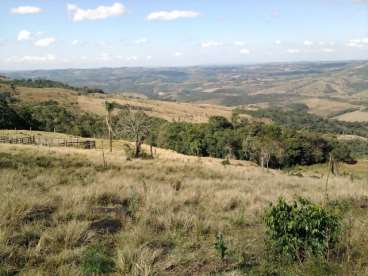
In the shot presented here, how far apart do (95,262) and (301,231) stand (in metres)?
2.97

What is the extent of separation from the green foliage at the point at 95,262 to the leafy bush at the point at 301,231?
2.42 metres

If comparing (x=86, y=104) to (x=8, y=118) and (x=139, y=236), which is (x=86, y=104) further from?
(x=139, y=236)

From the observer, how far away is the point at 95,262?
5.38 metres

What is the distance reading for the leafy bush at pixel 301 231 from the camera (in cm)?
585

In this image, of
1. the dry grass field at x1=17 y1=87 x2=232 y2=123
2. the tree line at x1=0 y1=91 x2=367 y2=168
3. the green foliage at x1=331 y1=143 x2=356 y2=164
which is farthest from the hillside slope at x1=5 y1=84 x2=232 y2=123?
the green foliage at x1=331 y1=143 x2=356 y2=164

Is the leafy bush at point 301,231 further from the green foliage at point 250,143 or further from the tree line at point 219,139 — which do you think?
the green foliage at point 250,143

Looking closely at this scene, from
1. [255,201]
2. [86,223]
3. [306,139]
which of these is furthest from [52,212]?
[306,139]

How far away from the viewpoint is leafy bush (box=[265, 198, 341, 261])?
5852mm

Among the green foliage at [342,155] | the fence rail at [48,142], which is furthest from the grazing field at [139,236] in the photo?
the green foliage at [342,155]

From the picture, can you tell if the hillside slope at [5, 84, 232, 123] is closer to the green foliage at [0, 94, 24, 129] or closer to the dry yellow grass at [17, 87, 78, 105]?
the dry yellow grass at [17, 87, 78, 105]

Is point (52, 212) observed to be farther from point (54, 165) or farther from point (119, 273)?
point (54, 165)

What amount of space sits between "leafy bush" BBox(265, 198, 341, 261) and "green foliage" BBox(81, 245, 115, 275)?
7.95ft

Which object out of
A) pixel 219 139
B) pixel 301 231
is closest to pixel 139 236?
pixel 301 231

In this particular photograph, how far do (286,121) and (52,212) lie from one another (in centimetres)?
19744
